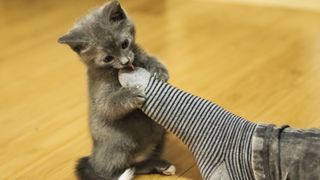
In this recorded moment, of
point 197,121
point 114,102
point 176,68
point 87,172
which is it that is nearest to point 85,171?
point 87,172

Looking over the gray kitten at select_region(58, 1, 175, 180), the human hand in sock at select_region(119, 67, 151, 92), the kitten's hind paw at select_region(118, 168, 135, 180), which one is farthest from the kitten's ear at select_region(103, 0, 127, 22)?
the kitten's hind paw at select_region(118, 168, 135, 180)

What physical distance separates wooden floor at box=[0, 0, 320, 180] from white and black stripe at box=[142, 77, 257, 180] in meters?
0.18

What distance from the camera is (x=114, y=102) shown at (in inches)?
48.9

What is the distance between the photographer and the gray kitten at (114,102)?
3.92 ft

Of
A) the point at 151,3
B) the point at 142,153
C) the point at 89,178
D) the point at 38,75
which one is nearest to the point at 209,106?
the point at 142,153

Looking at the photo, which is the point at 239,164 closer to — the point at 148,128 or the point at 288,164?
the point at 288,164

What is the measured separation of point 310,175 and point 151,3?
1.82m

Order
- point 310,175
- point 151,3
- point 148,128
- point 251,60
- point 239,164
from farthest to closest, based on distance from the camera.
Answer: point 151,3, point 251,60, point 148,128, point 239,164, point 310,175

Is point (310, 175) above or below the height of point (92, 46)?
below

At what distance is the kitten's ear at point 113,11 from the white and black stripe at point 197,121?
0.55 ft

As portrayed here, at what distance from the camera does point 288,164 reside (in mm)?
1089

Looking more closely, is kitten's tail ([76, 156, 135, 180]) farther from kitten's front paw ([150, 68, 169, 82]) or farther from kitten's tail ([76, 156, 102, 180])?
kitten's front paw ([150, 68, 169, 82])

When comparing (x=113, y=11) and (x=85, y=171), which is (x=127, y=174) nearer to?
(x=85, y=171)

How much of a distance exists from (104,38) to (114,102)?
0.53 feet
